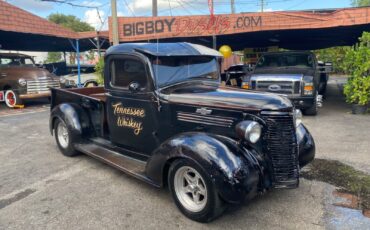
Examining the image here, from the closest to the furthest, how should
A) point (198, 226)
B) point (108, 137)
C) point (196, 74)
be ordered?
point (198, 226), point (196, 74), point (108, 137)

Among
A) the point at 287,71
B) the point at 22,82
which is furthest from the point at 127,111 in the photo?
the point at 22,82

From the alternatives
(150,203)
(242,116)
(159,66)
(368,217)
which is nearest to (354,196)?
(368,217)

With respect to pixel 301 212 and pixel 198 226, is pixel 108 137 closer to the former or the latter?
pixel 198 226

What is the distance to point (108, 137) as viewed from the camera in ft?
17.6

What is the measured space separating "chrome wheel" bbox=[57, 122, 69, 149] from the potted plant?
321 inches

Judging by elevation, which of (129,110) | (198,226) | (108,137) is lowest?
(198,226)

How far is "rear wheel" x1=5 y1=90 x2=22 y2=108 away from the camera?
39.8ft

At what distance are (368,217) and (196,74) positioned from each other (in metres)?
2.68

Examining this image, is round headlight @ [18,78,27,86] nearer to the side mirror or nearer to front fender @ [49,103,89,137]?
front fender @ [49,103,89,137]

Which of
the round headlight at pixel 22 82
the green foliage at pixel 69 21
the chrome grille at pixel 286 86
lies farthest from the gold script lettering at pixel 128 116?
the green foliage at pixel 69 21

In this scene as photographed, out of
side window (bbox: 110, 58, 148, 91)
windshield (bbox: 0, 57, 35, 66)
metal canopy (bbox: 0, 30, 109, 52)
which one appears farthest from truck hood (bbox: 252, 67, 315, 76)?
windshield (bbox: 0, 57, 35, 66)

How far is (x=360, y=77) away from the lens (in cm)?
966

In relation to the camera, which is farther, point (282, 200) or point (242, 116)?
point (282, 200)

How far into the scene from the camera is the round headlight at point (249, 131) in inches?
131
